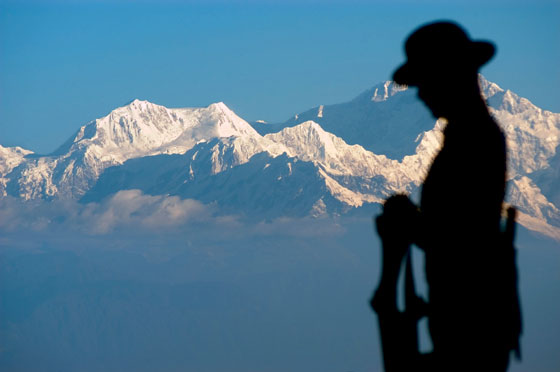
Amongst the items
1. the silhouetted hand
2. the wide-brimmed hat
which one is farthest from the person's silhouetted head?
the silhouetted hand

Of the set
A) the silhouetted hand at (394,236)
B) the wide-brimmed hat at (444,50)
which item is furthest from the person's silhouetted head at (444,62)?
the silhouetted hand at (394,236)

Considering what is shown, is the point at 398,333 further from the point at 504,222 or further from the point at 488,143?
the point at 488,143

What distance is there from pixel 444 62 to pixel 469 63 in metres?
0.16

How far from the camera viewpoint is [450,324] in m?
5.63

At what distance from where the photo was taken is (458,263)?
5.61 meters

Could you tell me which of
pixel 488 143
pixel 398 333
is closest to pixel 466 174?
pixel 488 143

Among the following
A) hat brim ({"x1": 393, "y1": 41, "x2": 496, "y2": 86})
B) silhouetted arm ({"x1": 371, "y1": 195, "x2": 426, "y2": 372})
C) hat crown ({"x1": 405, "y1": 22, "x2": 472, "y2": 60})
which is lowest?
silhouetted arm ({"x1": 371, "y1": 195, "x2": 426, "y2": 372})

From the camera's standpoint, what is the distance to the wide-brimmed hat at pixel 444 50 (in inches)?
231

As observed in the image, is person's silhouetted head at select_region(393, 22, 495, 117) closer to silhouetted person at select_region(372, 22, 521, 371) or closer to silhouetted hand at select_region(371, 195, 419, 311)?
silhouetted person at select_region(372, 22, 521, 371)

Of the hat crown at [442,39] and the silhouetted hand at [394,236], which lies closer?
the silhouetted hand at [394,236]

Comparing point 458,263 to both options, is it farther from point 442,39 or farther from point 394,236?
point 442,39

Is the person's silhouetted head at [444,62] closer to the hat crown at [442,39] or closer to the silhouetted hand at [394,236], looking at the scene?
the hat crown at [442,39]

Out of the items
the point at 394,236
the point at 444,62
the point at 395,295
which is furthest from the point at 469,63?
→ the point at 395,295

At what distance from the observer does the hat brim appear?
5.85 meters
